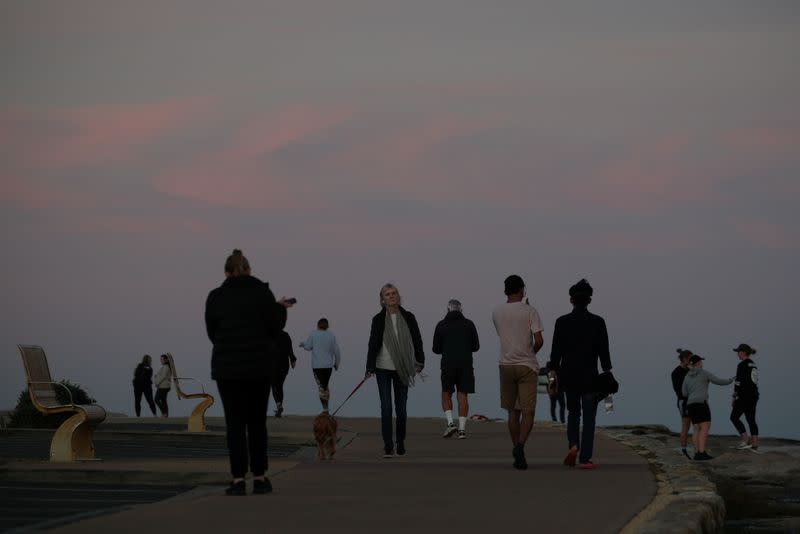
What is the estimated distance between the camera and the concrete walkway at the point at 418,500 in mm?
10797

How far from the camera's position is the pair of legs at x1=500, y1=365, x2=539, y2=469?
1705cm

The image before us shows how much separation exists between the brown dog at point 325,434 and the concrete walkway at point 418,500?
288 millimetres

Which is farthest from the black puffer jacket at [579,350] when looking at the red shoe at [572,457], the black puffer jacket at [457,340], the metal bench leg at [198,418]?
the metal bench leg at [198,418]

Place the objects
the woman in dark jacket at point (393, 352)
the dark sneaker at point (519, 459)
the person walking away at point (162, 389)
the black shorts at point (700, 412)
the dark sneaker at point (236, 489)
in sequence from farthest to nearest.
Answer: the person walking away at point (162, 389), the black shorts at point (700, 412), the woman in dark jacket at point (393, 352), the dark sneaker at point (519, 459), the dark sneaker at point (236, 489)

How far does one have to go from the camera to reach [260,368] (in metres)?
13.3

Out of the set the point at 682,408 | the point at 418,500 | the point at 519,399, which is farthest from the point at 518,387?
the point at 682,408

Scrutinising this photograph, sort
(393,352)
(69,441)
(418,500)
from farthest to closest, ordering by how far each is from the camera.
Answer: (393,352) → (69,441) → (418,500)

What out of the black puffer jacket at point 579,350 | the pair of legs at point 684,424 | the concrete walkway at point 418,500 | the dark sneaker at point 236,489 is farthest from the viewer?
the pair of legs at point 684,424

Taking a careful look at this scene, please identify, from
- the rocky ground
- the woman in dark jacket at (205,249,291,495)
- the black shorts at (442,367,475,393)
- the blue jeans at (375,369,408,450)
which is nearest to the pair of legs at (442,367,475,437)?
the black shorts at (442,367,475,393)

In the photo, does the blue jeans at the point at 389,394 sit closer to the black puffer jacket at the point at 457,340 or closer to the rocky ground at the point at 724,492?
the rocky ground at the point at 724,492

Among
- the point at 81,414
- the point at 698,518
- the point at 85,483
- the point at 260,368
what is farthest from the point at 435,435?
the point at 698,518

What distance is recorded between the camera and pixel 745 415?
94.5ft

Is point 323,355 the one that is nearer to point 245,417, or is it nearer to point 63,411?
point 63,411

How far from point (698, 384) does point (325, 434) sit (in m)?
9.06
